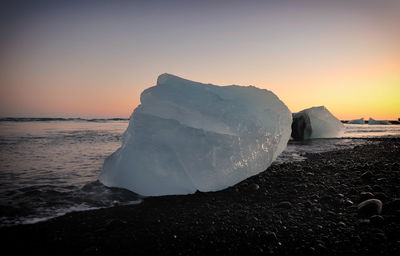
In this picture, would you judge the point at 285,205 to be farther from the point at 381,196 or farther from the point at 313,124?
the point at 313,124

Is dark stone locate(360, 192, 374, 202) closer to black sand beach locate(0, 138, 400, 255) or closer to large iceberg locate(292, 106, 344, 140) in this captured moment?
black sand beach locate(0, 138, 400, 255)

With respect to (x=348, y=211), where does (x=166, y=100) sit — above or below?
above

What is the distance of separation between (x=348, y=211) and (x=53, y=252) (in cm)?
312

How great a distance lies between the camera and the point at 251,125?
4.41 m

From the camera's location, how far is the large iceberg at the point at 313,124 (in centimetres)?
1530

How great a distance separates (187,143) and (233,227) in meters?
1.69

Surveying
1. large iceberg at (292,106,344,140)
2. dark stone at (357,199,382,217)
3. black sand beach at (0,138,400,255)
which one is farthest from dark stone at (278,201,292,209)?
large iceberg at (292,106,344,140)

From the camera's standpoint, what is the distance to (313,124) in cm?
1567

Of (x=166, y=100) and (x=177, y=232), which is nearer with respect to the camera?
(x=177, y=232)

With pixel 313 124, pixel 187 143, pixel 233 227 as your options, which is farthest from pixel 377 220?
pixel 313 124

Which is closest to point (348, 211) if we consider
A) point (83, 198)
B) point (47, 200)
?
point (83, 198)

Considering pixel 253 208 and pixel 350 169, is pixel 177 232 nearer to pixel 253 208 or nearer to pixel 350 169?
pixel 253 208

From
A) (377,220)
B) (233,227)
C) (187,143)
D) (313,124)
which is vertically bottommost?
(233,227)

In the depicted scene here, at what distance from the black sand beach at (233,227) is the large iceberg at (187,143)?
1.11 feet
